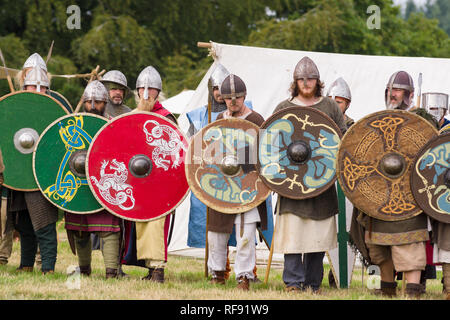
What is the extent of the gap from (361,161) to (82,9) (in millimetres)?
14045

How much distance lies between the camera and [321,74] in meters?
8.60

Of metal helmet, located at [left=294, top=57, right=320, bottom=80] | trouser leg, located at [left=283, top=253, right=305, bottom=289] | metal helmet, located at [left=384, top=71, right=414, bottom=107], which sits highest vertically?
metal helmet, located at [left=294, top=57, right=320, bottom=80]

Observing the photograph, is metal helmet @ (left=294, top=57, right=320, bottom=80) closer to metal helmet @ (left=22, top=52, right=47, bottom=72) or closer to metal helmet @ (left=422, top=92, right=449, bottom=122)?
metal helmet @ (left=422, top=92, right=449, bottom=122)

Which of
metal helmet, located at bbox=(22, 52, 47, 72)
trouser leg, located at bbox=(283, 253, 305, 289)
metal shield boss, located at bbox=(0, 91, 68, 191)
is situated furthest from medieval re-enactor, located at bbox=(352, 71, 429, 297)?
metal helmet, located at bbox=(22, 52, 47, 72)

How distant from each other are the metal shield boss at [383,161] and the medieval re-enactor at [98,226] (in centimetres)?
186

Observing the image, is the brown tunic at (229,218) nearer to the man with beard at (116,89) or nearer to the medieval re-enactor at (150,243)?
the medieval re-enactor at (150,243)

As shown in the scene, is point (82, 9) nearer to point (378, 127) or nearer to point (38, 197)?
point (38, 197)

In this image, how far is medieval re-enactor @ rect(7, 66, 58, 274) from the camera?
6.31 metres

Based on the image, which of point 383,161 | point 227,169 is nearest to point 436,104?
point 383,161

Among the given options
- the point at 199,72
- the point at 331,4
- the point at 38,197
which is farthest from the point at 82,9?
the point at 38,197

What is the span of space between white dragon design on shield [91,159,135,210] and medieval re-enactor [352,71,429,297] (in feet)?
5.54

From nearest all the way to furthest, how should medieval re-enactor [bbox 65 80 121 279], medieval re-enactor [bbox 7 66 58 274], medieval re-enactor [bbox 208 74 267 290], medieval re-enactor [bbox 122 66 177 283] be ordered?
medieval re-enactor [bbox 208 74 267 290]
medieval re-enactor [bbox 122 66 177 283]
medieval re-enactor [bbox 65 80 121 279]
medieval re-enactor [bbox 7 66 58 274]

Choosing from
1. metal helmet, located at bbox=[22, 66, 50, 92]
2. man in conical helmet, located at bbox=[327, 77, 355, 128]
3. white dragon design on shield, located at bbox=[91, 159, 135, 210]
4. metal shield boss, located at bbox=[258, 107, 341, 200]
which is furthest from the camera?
man in conical helmet, located at bbox=[327, 77, 355, 128]

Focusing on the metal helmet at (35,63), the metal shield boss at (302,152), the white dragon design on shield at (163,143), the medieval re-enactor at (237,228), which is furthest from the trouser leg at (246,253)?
the metal helmet at (35,63)
